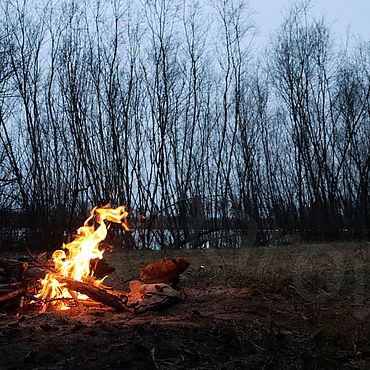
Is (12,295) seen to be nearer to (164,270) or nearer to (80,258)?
(80,258)

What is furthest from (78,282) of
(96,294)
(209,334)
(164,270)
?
(209,334)

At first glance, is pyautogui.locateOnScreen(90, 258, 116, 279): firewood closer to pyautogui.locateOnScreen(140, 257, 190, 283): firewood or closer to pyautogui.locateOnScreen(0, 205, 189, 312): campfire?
pyautogui.locateOnScreen(0, 205, 189, 312): campfire

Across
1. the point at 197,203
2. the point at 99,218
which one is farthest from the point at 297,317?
the point at 197,203

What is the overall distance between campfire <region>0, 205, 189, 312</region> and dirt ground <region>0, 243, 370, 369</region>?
133 millimetres

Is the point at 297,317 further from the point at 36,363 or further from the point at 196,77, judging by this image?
the point at 196,77

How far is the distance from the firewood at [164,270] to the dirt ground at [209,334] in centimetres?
24

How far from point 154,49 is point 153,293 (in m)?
13.7

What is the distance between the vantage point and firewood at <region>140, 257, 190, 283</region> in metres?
4.92

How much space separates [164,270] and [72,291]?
996mm

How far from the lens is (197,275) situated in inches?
242

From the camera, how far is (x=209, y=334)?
331 cm

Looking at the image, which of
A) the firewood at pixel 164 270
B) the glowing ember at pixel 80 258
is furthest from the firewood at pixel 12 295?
the firewood at pixel 164 270

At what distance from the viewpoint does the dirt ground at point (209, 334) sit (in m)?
2.85

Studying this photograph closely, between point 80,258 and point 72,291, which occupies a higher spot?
point 80,258
